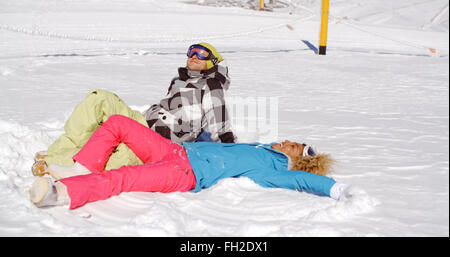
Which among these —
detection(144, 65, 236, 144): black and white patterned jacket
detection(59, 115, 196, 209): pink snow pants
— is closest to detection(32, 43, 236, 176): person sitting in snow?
detection(144, 65, 236, 144): black and white patterned jacket

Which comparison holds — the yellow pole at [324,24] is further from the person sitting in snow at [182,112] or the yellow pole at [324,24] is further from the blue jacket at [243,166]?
the blue jacket at [243,166]

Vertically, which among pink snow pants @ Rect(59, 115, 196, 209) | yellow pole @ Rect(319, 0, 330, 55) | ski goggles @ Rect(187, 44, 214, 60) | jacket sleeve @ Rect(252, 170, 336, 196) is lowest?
jacket sleeve @ Rect(252, 170, 336, 196)

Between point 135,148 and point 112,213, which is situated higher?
point 135,148

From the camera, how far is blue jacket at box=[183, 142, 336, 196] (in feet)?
8.76

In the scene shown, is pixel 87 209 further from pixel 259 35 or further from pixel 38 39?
pixel 259 35

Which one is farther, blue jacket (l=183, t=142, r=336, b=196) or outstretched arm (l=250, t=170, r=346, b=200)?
blue jacket (l=183, t=142, r=336, b=196)

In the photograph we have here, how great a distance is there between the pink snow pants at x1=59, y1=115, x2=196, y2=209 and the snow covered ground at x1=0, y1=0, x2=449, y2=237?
7 centimetres

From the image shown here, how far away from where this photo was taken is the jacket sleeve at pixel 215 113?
10.4 feet

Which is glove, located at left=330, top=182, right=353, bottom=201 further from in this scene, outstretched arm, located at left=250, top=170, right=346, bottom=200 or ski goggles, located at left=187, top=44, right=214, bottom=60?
ski goggles, located at left=187, top=44, right=214, bottom=60

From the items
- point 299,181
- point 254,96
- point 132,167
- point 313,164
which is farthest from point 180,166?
point 254,96

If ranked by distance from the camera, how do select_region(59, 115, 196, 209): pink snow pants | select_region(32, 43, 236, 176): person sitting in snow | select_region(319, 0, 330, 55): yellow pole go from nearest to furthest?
select_region(59, 115, 196, 209): pink snow pants < select_region(32, 43, 236, 176): person sitting in snow < select_region(319, 0, 330, 55): yellow pole

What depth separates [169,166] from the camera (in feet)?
8.49

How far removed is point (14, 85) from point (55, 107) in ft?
4.02
